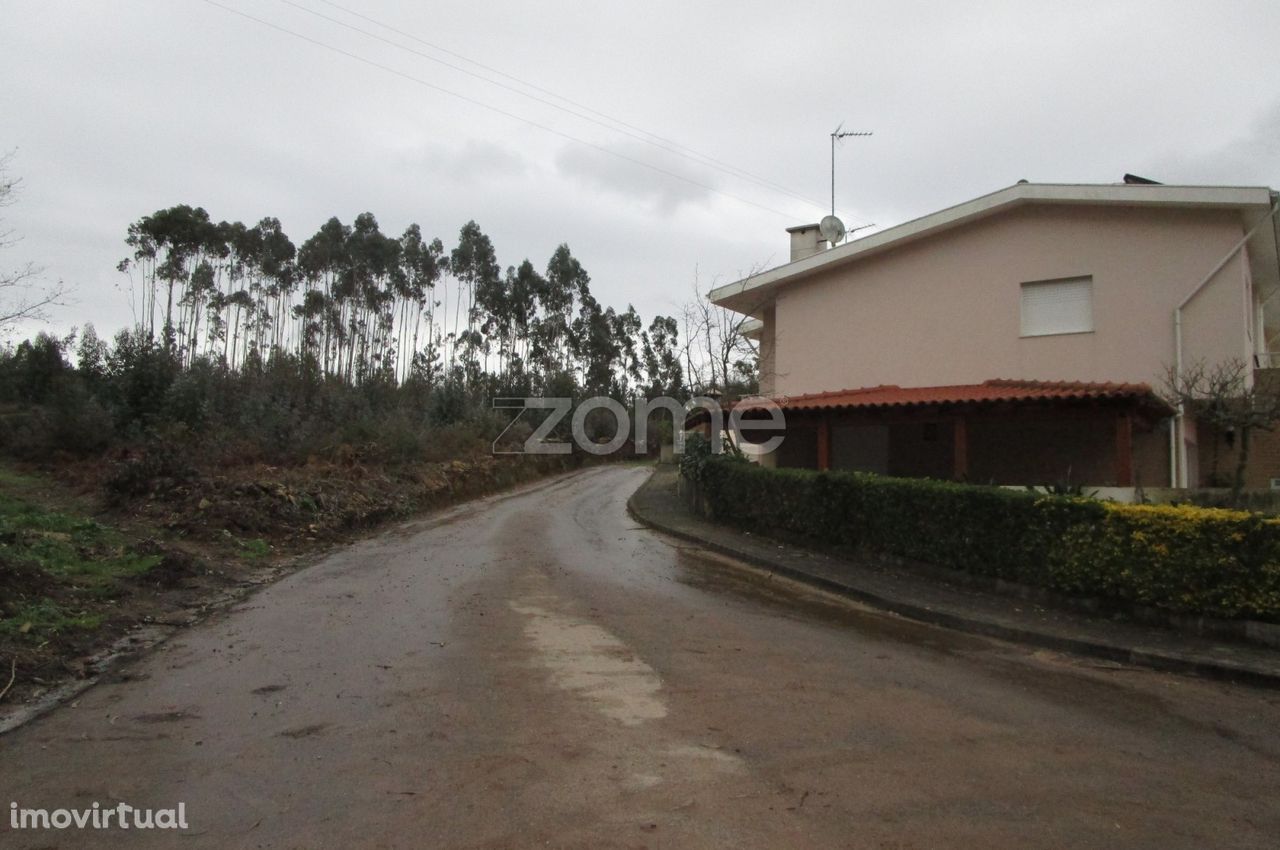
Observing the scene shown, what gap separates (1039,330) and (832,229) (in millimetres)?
7235

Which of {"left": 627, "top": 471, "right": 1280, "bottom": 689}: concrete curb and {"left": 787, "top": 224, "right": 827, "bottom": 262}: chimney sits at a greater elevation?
{"left": 787, "top": 224, "right": 827, "bottom": 262}: chimney

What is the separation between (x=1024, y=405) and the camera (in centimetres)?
1226

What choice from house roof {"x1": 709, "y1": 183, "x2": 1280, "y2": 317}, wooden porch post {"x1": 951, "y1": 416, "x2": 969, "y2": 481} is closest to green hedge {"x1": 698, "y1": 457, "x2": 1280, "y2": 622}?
wooden porch post {"x1": 951, "y1": 416, "x2": 969, "y2": 481}

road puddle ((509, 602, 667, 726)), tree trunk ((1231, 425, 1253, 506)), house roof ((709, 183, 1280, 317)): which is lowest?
road puddle ((509, 602, 667, 726))

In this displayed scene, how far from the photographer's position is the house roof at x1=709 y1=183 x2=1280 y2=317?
13.4 meters

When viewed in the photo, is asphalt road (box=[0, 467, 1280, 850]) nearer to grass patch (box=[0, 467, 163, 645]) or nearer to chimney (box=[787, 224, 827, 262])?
grass patch (box=[0, 467, 163, 645])

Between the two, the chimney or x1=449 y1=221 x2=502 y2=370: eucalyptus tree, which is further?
x1=449 y1=221 x2=502 y2=370: eucalyptus tree

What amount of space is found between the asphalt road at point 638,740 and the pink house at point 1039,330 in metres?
6.32

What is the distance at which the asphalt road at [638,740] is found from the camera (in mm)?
3908

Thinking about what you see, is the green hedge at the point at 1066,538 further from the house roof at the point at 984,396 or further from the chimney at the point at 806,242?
the chimney at the point at 806,242

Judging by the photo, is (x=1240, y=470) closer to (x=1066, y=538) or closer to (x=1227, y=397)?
(x=1227, y=397)

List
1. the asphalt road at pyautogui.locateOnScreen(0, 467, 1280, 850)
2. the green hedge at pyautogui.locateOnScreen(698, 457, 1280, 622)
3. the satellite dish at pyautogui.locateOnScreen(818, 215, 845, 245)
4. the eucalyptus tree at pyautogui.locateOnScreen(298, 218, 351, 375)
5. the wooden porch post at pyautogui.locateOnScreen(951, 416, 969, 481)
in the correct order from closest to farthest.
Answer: the asphalt road at pyautogui.locateOnScreen(0, 467, 1280, 850) → the green hedge at pyautogui.locateOnScreen(698, 457, 1280, 622) → the wooden porch post at pyautogui.locateOnScreen(951, 416, 969, 481) → the satellite dish at pyautogui.locateOnScreen(818, 215, 845, 245) → the eucalyptus tree at pyautogui.locateOnScreen(298, 218, 351, 375)

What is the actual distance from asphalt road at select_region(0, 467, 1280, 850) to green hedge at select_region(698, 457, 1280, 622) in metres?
1.50

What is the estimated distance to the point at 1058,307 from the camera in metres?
14.9
